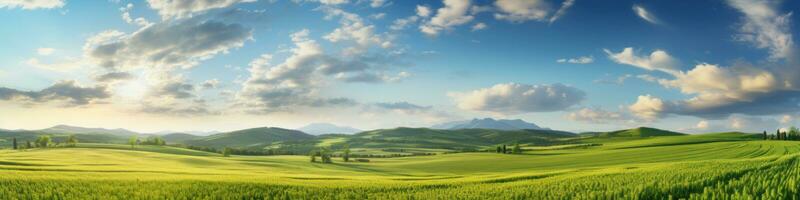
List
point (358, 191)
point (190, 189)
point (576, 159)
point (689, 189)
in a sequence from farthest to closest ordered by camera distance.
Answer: point (576, 159)
point (358, 191)
point (190, 189)
point (689, 189)

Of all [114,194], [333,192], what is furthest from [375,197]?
[114,194]

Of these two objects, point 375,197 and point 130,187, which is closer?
point 375,197

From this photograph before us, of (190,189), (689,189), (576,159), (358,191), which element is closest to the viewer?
(689,189)

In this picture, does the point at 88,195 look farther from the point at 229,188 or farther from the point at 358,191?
the point at 358,191

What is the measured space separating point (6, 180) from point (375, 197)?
66.4ft

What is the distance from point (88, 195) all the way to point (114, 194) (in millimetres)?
1375

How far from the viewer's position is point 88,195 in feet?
74.9

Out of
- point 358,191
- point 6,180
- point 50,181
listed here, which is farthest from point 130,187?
point 358,191

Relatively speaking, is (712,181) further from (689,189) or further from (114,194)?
(114,194)

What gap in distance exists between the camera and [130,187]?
84.3 ft

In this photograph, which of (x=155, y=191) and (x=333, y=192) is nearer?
(x=155, y=191)

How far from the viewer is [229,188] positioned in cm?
2594

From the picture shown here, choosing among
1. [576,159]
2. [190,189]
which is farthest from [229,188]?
[576,159]

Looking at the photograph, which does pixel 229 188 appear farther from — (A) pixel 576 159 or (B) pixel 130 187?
(A) pixel 576 159
